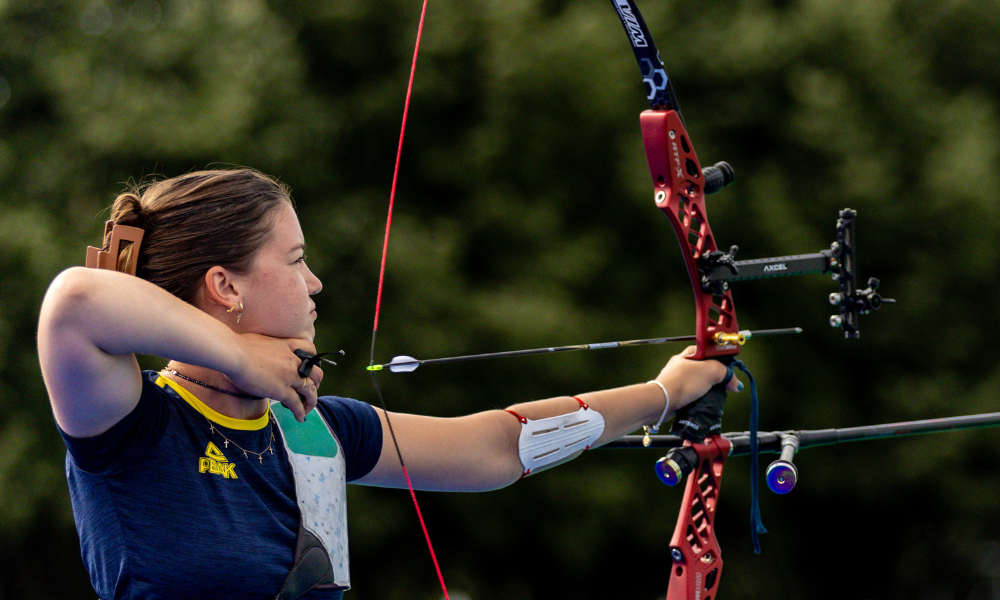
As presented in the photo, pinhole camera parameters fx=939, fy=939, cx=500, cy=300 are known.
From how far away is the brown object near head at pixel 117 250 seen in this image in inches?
48.1

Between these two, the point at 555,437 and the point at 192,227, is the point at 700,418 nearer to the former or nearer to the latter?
the point at 555,437

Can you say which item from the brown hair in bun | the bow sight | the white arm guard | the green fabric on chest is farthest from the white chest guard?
the bow sight

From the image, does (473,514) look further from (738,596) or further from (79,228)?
(79,228)

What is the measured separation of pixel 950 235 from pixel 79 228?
195 inches

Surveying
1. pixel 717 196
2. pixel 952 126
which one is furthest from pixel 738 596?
pixel 952 126

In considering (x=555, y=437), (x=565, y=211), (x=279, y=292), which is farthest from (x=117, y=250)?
(x=565, y=211)

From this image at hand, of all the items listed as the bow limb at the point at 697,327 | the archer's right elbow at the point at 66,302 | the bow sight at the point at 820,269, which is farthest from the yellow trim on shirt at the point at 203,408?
the bow sight at the point at 820,269

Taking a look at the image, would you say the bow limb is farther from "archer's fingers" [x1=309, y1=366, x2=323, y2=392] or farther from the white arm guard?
"archer's fingers" [x1=309, y1=366, x2=323, y2=392]

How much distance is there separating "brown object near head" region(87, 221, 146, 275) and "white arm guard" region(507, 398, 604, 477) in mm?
768

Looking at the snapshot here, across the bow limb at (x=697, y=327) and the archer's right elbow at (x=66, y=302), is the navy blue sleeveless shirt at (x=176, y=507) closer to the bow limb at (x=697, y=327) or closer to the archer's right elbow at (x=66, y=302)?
the archer's right elbow at (x=66, y=302)

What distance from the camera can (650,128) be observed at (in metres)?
1.97

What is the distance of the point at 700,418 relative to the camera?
194 cm

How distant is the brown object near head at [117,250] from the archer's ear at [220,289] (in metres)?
0.10

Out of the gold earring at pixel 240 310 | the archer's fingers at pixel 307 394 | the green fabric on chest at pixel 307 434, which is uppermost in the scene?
the gold earring at pixel 240 310
